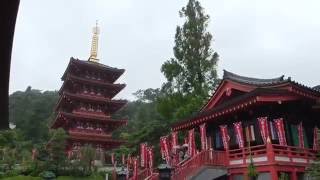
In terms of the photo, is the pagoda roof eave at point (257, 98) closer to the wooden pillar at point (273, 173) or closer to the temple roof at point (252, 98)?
the temple roof at point (252, 98)

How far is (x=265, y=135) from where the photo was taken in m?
16.3

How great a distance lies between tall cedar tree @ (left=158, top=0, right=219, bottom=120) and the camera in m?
32.0

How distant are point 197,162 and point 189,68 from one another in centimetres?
1643

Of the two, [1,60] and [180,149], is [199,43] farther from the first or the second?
[1,60]

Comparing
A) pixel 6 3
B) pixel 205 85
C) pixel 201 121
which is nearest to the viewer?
pixel 6 3

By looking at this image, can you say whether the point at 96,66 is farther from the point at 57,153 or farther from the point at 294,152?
the point at 294,152

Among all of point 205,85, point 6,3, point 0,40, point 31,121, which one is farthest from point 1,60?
point 31,121

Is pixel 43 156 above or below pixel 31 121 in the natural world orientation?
below

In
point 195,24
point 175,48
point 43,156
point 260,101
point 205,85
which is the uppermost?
point 195,24

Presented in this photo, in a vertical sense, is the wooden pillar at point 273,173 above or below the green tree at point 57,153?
below

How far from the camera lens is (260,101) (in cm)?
1667

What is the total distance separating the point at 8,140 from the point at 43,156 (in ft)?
46.3

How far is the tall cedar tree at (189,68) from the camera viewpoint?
32.0 metres

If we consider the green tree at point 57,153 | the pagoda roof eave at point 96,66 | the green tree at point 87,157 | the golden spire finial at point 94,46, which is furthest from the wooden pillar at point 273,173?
the golden spire finial at point 94,46
